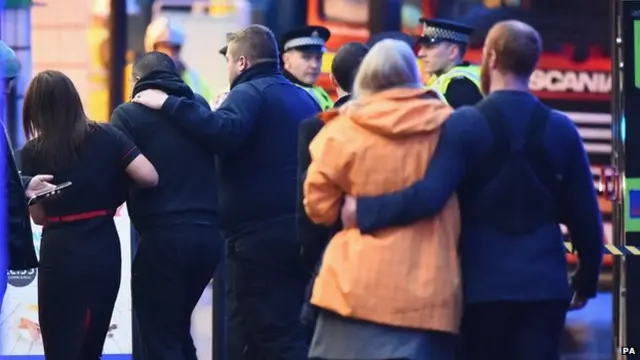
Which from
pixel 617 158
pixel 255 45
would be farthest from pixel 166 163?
pixel 617 158

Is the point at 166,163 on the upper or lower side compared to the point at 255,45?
lower

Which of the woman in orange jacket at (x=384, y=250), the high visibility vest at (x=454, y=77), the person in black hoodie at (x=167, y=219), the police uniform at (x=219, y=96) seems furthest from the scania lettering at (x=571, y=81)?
the woman in orange jacket at (x=384, y=250)

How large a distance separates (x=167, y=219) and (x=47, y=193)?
22.8 inches

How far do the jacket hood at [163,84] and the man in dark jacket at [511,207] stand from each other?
1770 millimetres

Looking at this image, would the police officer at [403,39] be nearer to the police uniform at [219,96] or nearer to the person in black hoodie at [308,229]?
the police uniform at [219,96]

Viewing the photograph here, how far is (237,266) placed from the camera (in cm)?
629

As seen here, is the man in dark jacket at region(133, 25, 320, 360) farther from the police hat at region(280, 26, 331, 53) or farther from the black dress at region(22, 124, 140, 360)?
the police hat at region(280, 26, 331, 53)

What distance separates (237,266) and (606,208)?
2635 mm

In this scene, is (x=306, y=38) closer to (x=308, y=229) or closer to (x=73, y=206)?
(x=73, y=206)

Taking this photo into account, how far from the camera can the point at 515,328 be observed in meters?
4.65

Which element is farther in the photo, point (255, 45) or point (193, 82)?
point (193, 82)

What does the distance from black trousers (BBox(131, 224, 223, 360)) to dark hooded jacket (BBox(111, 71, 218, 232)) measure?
71mm

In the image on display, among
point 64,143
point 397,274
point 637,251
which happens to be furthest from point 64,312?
point 637,251

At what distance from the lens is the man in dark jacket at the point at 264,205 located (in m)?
6.18
